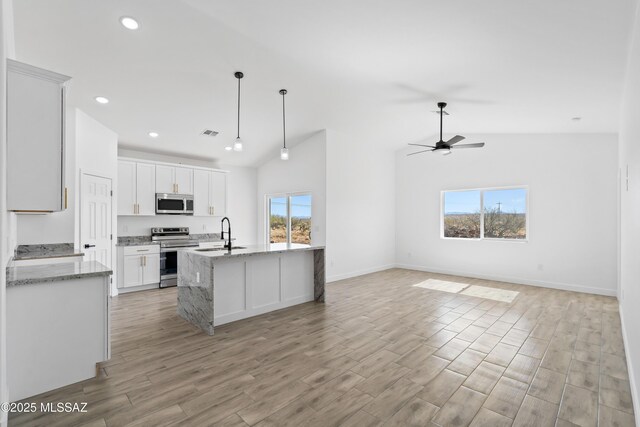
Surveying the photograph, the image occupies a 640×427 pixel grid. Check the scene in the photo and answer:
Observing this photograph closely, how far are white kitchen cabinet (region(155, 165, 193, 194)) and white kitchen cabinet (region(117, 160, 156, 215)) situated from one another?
11cm

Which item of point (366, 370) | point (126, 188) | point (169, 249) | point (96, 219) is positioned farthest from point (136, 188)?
point (366, 370)

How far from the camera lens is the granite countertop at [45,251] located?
3.77 m

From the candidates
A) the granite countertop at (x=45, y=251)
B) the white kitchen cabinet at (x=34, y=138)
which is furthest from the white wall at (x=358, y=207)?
the white kitchen cabinet at (x=34, y=138)

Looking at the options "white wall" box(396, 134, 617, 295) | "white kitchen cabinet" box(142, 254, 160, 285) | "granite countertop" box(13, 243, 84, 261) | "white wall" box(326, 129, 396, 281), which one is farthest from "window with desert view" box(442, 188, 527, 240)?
"granite countertop" box(13, 243, 84, 261)

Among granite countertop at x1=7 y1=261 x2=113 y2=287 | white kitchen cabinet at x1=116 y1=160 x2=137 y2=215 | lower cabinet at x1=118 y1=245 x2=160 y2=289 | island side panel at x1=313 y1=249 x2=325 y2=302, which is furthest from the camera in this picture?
white kitchen cabinet at x1=116 y1=160 x2=137 y2=215

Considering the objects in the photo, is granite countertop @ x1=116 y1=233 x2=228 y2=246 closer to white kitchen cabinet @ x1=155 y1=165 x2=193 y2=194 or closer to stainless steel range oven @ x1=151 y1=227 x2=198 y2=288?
stainless steel range oven @ x1=151 y1=227 x2=198 y2=288

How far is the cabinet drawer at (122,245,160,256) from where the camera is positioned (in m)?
5.63

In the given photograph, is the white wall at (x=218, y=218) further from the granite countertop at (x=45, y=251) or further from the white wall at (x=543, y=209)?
the white wall at (x=543, y=209)

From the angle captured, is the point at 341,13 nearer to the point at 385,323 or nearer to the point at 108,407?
the point at 385,323

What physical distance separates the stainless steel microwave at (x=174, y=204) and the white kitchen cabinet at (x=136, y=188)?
4.8 inches

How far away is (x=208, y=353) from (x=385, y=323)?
83.6 inches

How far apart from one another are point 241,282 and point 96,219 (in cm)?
284

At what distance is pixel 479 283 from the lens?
6.23 meters

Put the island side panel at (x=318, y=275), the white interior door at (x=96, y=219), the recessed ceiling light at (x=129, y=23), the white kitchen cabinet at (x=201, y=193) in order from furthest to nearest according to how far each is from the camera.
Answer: the white kitchen cabinet at (x=201, y=193) → the island side panel at (x=318, y=275) → the white interior door at (x=96, y=219) → the recessed ceiling light at (x=129, y=23)
